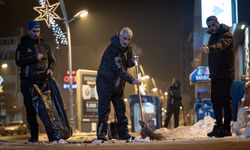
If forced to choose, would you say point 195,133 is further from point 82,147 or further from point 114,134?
point 82,147

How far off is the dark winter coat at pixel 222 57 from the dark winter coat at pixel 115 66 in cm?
134

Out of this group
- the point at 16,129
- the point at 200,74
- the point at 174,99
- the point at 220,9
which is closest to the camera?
the point at 174,99

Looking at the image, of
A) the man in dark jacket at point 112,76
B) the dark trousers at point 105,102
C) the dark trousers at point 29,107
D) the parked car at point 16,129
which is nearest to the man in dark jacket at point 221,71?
the man in dark jacket at point 112,76

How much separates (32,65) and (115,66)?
4.23ft

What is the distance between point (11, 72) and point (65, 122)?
82.4 meters

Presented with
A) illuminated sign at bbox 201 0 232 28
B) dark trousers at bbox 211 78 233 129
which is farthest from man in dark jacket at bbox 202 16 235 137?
illuminated sign at bbox 201 0 232 28

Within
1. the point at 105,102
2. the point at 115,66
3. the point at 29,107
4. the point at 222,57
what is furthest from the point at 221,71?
the point at 29,107

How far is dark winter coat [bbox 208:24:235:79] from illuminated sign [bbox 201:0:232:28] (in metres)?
12.0

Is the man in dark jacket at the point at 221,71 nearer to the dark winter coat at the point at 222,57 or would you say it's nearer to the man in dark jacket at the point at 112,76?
the dark winter coat at the point at 222,57

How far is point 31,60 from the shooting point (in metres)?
7.46

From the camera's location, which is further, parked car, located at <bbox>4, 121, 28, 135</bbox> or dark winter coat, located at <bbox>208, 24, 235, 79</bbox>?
parked car, located at <bbox>4, 121, 28, 135</bbox>

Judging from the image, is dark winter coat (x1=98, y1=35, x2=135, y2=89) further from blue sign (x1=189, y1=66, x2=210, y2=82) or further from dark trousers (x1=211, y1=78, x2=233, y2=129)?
blue sign (x1=189, y1=66, x2=210, y2=82)

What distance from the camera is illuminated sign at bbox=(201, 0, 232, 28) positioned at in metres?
20.1

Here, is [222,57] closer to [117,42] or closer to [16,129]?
[117,42]
